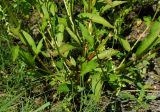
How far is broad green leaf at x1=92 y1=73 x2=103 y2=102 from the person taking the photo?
1967 mm

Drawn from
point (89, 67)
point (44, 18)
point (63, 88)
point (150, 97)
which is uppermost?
point (44, 18)

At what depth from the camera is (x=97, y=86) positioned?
1986 millimetres

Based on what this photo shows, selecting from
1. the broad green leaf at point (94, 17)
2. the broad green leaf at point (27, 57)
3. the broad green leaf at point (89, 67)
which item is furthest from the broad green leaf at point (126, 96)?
the broad green leaf at point (27, 57)

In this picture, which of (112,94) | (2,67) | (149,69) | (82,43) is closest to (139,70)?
(149,69)

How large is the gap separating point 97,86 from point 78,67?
0.95ft

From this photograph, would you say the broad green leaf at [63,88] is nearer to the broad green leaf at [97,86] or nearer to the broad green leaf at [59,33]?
the broad green leaf at [97,86]

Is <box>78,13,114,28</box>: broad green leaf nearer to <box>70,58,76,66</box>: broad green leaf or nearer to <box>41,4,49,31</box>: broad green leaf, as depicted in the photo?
<box>41,4,49,31</box>: broad green leaf

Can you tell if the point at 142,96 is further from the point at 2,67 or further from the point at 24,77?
the point at 2,67

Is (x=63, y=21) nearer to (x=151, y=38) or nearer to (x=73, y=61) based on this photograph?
(x=73, y=61)

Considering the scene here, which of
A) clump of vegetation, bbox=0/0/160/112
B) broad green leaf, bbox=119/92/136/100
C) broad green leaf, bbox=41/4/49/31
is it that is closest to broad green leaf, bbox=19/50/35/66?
clump of vegetation, bbox=0/0/160/112

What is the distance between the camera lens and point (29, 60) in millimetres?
2070

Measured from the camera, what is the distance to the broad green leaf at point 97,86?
1967mm

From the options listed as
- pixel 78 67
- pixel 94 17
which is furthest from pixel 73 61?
pixel 94 17

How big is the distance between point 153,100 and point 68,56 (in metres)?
0.60
